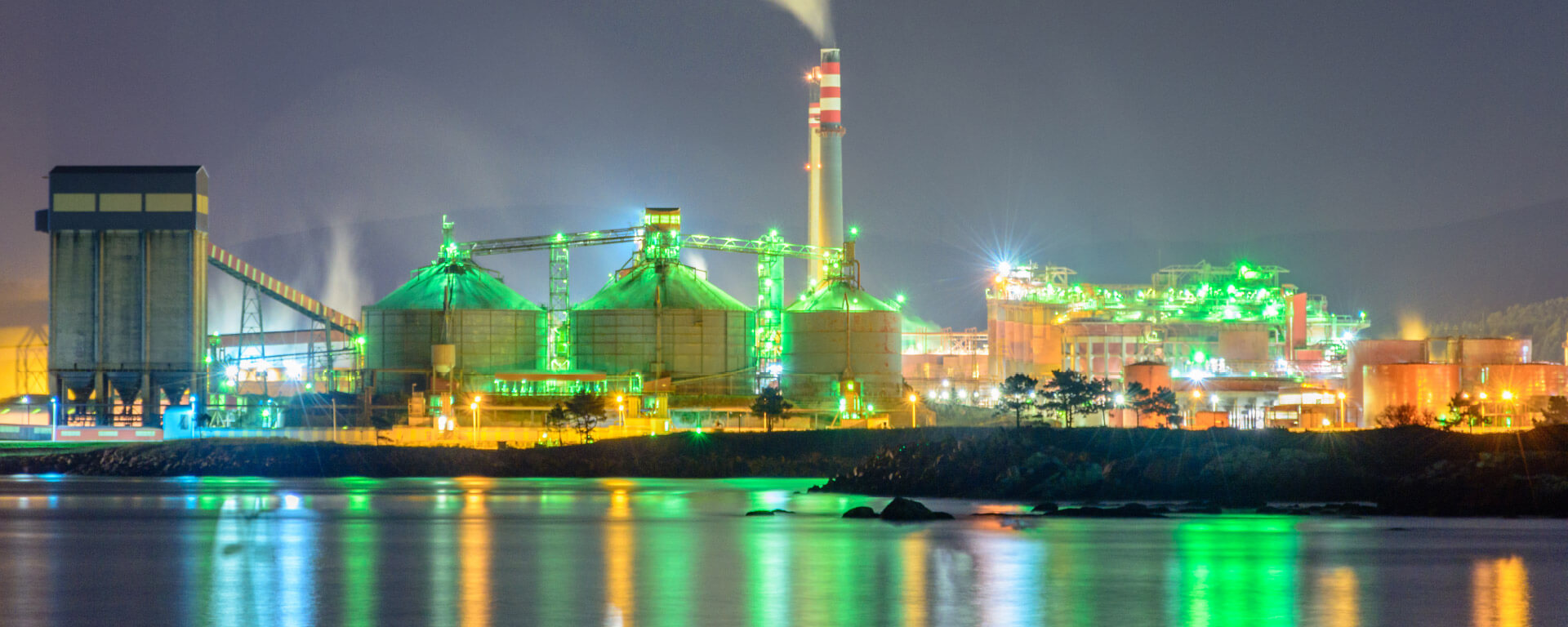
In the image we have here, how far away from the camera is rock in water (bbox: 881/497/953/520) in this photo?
46.4 meters

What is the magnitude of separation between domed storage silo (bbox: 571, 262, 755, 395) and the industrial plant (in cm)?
14

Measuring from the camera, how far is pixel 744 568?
3284 cm

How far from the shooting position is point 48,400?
9781 centimetres

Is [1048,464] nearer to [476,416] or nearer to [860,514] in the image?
[860,514]

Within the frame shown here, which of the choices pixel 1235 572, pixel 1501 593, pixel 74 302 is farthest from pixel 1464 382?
pixel 74 302

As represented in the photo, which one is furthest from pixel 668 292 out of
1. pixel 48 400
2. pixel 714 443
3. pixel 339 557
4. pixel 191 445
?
pixel 339 557

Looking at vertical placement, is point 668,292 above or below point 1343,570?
above

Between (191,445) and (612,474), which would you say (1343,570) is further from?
(191,445)

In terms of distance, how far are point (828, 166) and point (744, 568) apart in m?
88.3

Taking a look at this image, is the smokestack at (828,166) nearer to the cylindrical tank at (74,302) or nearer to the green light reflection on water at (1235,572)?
the cylindrical tank at (74,302)

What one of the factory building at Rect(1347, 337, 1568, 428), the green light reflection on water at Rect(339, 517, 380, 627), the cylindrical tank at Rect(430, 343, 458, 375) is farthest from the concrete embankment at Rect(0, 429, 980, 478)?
the green light reflection on water at Rect(339, 517, 380, 627)

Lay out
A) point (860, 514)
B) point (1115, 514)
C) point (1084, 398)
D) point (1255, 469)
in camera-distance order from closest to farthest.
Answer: point (860, 514), point (1115, 514), point (1255, 469), point (1084, 398)

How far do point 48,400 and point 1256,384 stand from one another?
71804 mm

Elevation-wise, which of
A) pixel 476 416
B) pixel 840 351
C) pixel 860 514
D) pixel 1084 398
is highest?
pixel 840 351
